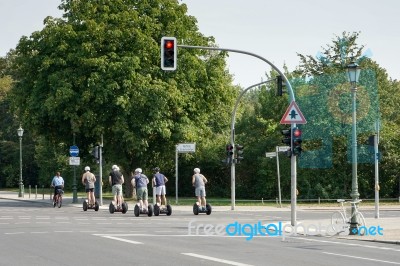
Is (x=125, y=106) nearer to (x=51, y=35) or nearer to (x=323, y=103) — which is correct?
(x=51, y=35)

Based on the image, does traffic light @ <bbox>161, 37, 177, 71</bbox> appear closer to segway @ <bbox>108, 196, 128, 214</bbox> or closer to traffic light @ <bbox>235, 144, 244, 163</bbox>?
segway @ <bbox>108, 196, 128, 214</bbox>

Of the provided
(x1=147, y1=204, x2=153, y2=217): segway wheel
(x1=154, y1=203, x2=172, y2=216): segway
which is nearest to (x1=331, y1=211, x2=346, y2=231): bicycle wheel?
(x1=147, y1=204, x2=153, y2=217): segway wheel

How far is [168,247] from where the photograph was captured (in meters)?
17.6

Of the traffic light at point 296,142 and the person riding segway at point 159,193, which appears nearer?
the traffic light at point 296,142

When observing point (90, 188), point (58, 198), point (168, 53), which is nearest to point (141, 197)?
point (90, 188)

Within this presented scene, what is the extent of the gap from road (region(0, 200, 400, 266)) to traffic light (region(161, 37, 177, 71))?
15.7 feet

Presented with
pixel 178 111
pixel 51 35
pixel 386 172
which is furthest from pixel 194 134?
pixel 386 172

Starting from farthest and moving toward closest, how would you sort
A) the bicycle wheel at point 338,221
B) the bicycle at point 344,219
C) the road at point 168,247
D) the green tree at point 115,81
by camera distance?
the green tree at point 115,81, the bicycle wheel at point 338,221, the bicycle at point 344,219, the road at point 168,247

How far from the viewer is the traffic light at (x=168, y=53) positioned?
78.3 ft

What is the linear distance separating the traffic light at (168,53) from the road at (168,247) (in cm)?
478

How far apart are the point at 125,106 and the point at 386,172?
19.3m

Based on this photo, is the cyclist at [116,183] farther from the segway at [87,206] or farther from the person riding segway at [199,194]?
the person riding segway at [199,194]

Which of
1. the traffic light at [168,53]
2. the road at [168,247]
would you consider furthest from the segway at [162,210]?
the traffic light at [168,53]

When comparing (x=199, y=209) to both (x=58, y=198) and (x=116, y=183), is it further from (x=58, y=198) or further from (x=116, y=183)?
(x=58, y=198)
